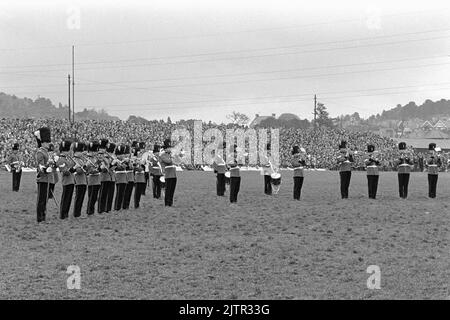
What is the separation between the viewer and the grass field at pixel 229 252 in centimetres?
1021

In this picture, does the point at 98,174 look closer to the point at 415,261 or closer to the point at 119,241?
the point at 119,241

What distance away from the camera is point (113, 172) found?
21.0 metres

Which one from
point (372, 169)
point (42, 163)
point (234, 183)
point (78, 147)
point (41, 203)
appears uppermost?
point (78, 147)

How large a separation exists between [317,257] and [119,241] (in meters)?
4.19

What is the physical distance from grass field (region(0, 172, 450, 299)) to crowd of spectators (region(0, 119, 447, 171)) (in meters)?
30.9

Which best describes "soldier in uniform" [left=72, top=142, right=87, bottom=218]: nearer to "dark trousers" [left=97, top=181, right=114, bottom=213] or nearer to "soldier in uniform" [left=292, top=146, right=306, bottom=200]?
"dark trousers" [left=97, top=181, right=114, bottom=213]

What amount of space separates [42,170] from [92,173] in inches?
80.7

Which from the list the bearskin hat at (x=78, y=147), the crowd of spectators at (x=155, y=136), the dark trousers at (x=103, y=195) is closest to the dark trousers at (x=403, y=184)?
the dark trousers at (x=103, y=195)

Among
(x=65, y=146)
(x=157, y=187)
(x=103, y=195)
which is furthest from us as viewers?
(x=157, y=187)

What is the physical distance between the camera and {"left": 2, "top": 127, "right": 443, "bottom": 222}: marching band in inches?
714

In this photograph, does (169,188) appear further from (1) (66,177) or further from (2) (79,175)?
(1) (66,177)

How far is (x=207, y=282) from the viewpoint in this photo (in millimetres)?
10680

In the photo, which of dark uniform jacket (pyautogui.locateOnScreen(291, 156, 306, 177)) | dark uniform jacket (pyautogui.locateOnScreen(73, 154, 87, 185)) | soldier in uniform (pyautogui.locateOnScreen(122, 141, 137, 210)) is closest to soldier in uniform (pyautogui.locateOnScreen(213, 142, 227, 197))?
dark uniform jacket (pyautogui.locateOnScreen(291, 156, 306, 177))

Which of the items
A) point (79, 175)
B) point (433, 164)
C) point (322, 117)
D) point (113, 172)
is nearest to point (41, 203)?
point (79, 175)
